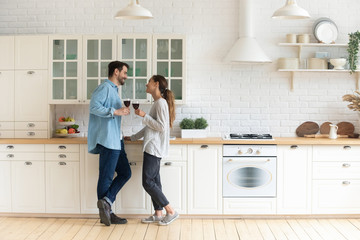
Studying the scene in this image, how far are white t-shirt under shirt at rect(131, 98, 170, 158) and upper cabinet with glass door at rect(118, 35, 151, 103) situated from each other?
0.66 metres

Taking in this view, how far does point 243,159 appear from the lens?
5.54 meters

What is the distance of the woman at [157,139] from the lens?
5164 mm

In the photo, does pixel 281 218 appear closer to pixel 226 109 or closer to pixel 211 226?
pixel 211 226

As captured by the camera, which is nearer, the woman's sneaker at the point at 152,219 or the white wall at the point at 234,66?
the woman's sneaker at the point at 152,219

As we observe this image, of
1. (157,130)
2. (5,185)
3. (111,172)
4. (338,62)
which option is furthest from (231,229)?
(5,185)

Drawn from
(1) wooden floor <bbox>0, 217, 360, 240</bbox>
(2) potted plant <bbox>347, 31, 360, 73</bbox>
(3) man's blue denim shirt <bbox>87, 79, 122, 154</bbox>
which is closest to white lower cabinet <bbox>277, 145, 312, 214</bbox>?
(1) wooden floor <bbox>0, 217, 360, 240</bbox>

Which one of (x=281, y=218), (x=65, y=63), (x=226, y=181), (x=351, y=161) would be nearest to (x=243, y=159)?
(x=226, y=181)

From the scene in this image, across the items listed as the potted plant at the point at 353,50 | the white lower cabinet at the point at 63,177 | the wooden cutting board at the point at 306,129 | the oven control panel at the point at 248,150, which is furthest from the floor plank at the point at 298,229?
the white lower cabinet at the point at 63,177

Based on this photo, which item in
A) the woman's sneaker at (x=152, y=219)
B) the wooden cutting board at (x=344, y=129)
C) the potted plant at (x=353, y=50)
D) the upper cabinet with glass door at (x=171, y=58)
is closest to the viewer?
the woman's sneaker at (x=152, y=219)

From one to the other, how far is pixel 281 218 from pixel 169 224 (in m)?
1.30

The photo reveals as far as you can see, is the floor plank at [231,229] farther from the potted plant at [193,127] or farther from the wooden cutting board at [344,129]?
the wooden cutting board at [344,129]

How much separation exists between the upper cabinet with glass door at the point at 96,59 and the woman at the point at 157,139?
0.86 m

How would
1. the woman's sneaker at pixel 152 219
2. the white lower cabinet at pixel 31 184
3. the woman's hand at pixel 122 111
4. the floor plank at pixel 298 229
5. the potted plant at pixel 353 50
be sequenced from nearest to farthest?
the floor plank at pixel 298 229
the woman's hand at pixel 122 111
the woman's sneaker at pixel 152 219
the white lower cabinet at pixel 31 184
the potted plant at pixel 353 50

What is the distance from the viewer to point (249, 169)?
18.2 feet
